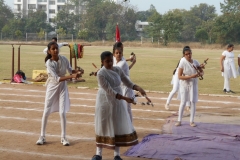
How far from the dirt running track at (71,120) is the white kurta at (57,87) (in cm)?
65

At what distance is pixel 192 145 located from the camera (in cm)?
751

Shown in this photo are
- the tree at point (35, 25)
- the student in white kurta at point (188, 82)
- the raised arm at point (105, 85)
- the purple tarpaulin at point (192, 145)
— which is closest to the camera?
the raised arm at point (105, 85)

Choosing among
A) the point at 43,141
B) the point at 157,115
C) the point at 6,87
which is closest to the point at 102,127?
the point at 43,141

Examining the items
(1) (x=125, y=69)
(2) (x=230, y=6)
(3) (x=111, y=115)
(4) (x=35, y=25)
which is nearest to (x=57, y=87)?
(1) (x=125, y=69)

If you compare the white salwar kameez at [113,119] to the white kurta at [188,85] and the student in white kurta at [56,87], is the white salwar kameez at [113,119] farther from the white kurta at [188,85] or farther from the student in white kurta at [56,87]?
the white kurta at [188,85]

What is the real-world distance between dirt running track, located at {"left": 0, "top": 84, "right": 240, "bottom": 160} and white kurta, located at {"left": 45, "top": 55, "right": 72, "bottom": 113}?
2.12ft

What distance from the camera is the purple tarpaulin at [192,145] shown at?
697 cm

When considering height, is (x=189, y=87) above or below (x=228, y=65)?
below

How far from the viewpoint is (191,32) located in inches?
3091

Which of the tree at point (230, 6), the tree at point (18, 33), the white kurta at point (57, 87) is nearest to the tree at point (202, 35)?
the tree at point (230, 6)

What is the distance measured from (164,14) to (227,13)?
10484 millimetres

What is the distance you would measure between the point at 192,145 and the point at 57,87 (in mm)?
2391

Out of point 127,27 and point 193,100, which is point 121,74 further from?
point 127,27

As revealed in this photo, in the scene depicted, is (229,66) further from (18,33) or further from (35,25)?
(35,25)
